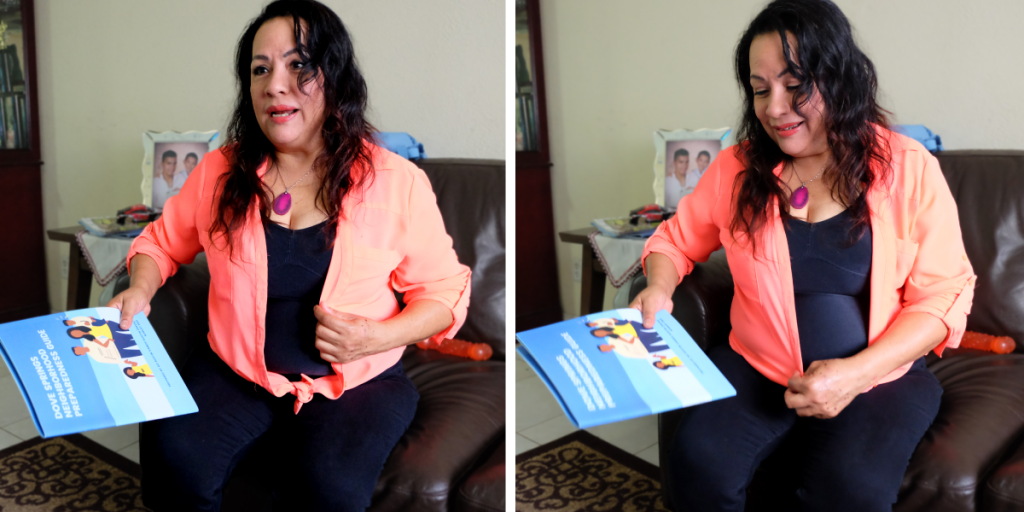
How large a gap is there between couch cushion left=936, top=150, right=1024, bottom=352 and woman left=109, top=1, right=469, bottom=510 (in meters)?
1.21

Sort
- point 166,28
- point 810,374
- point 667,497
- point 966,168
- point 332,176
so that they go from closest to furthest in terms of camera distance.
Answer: point 810,374
point 332,176
point 667,497
point 966,168
point 166,28

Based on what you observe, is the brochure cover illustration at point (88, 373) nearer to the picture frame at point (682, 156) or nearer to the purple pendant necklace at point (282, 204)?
the purple pendant necklace at point (282, 204)

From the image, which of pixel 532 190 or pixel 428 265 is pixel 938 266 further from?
pixel 532 190

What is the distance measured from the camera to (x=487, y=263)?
1.69m

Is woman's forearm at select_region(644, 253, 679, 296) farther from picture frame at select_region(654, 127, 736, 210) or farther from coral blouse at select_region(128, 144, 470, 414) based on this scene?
picture frame at select_region(654, 127, 736, 210)

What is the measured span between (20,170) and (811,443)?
1953 mm

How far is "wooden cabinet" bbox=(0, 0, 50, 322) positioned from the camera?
1681mm

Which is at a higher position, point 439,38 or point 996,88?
point 439,38

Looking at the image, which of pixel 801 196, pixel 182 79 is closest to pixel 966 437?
pixel 801 196

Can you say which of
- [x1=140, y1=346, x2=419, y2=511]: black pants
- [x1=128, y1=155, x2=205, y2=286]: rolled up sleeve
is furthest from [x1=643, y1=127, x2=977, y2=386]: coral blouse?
[x1=128, y1=155, x2=205, y2=286]: rolled up sleeve

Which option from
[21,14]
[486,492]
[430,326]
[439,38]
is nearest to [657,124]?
[439,38]

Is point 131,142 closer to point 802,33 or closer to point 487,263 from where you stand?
point 487,263

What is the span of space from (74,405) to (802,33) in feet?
4.33

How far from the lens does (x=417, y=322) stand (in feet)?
4.23
